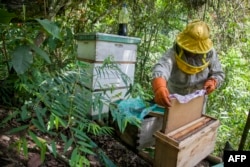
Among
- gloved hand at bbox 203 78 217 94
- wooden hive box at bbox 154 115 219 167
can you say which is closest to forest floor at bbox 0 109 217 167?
wooden hive box at bbox 154 115 219 167

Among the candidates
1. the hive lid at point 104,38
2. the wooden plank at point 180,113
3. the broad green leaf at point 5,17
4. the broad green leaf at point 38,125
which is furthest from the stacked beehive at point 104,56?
the broad green leaf at point 5,17

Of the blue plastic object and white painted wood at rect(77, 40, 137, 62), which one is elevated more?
white painted wood at rect(77, 40, 137, 62)

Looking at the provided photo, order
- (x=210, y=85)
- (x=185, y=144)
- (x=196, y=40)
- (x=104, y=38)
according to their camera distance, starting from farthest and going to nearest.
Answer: (x=104, y=38) < (x=210, y=85) < (x=196, y=40) < (x=185, y=144)

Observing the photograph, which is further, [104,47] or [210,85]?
[104,47]

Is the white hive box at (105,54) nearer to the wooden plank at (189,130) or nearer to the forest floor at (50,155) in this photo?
the forest floor at (50,155)

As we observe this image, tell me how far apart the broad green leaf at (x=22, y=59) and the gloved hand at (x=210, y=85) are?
4.23 feet

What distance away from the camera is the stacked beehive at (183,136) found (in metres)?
1.33

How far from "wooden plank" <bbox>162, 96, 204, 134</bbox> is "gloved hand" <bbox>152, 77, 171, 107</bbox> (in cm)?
4

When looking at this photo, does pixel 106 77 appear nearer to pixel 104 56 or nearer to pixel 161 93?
pixel 104 56

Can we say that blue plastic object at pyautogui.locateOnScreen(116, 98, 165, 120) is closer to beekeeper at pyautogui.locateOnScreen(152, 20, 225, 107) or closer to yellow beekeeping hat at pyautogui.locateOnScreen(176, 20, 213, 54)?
beekeeper at pyautogui.locateOnScreen(152, 20, 225, 107)

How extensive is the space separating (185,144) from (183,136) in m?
0.08

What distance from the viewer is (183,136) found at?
1.41m

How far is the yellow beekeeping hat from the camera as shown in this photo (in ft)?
5.28

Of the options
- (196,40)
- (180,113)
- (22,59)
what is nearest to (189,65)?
(196,40)
